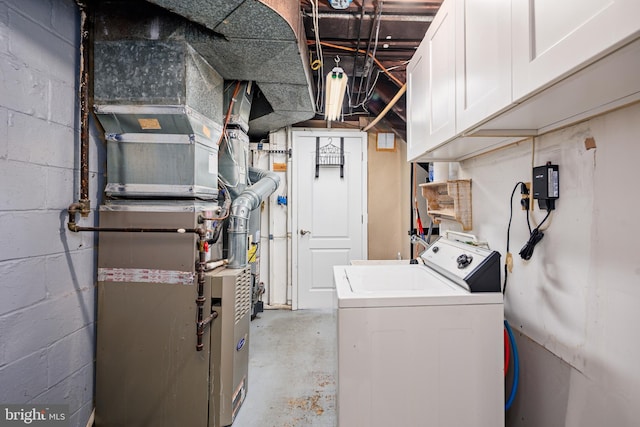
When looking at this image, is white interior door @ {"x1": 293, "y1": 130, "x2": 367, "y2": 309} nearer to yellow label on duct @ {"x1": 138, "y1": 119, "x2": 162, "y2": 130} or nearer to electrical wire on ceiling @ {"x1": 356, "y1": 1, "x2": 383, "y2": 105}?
electrical wire on ceiling @ {"x1": 356, "y1": 1, "x2": 383, "y2": 105}

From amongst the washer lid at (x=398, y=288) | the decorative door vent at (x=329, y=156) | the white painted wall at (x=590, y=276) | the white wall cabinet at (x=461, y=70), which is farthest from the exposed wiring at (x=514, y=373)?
the decorative door vent at (x=329, y=156)

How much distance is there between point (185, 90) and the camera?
143 cm

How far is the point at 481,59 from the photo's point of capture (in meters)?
0.92

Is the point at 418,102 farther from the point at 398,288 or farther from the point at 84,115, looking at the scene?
the point at 84,115

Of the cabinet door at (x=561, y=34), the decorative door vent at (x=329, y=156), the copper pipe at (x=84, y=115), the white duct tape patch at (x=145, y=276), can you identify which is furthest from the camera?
the decorative door vent at (x=329, y=156)

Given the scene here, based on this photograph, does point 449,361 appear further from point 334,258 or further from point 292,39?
point 334,258

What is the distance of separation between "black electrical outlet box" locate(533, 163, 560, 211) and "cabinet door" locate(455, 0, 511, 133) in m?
0.35

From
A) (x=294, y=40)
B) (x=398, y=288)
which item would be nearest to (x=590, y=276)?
(x=398, y=288)

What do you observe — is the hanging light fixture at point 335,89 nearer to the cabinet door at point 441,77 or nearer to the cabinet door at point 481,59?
the cabinet door at point 441,77

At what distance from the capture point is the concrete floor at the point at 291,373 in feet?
5.38

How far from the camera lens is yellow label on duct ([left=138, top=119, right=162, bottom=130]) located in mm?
1459

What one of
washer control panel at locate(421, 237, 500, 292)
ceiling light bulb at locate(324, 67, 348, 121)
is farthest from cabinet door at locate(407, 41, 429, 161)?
washer control panel at locate(421, 237, 500, 292)

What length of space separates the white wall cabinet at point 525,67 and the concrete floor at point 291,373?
1340 mm

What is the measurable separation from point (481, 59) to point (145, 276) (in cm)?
191
